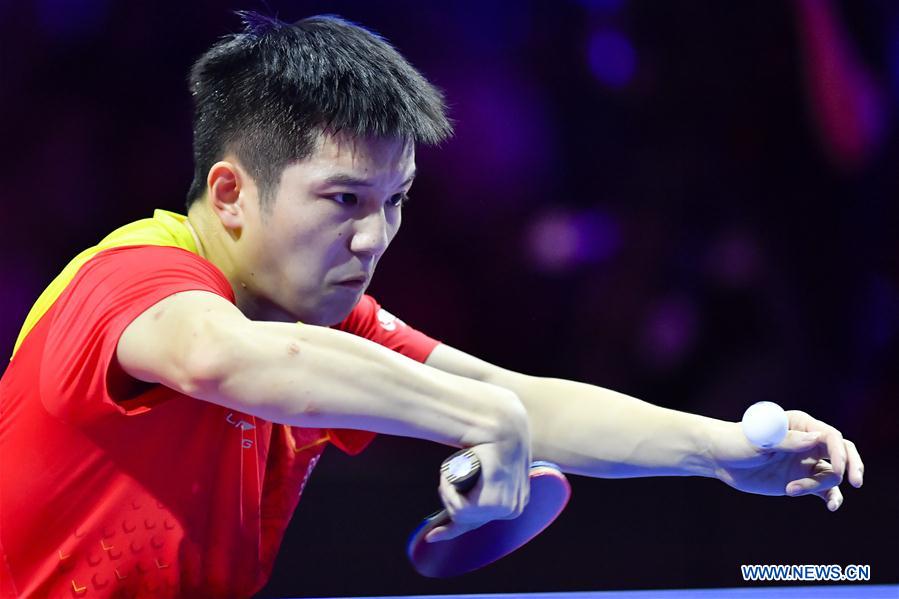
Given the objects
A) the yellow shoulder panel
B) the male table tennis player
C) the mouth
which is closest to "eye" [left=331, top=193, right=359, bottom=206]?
the male table tennis player

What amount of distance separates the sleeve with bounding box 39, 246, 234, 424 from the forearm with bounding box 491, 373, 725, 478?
675mm

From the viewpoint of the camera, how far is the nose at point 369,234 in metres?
1.49

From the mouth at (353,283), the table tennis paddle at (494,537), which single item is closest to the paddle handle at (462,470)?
the table tennis paddle at (494,537)

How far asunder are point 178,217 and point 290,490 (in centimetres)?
53

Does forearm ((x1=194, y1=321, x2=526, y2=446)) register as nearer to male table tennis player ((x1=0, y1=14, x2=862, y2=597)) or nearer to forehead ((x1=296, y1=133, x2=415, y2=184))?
male table tennis player ((x1=0, y1=14, x2=862, y2=597))

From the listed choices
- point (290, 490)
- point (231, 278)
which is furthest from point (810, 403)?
point (231, 278)

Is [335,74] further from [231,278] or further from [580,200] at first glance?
[580,200]

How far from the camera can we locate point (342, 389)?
3.69 feet

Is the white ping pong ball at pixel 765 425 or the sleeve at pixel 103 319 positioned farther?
the white ping pong ball at pixel 765 425

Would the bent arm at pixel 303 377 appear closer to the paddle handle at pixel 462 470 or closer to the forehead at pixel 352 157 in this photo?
the paddle handle at pixel 462 470

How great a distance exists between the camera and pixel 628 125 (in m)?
3.12

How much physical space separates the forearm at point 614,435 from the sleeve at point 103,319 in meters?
0.68

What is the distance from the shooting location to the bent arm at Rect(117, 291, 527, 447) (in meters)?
1.12

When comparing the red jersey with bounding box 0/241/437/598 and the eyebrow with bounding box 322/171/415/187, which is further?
the eyebrow with bounding box 322/171/415/187
